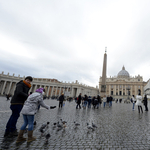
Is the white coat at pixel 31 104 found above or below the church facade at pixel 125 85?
below

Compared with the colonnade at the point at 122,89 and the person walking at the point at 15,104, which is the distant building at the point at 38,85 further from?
the person walking at the point at 15,104

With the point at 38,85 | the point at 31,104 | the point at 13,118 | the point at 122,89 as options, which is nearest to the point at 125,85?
the point at 122,89

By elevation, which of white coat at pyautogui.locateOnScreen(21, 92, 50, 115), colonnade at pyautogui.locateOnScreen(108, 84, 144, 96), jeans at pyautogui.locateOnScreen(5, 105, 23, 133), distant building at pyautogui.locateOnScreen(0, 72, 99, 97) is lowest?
jeans at pyautogui.locateOnScreen(5, 105, 23, 133)

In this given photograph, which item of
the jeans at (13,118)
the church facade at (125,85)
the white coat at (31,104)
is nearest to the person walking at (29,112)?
the white coat at (31,104)

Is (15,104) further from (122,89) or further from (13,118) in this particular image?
(122,89)

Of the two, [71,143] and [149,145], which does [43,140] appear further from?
[149,145]

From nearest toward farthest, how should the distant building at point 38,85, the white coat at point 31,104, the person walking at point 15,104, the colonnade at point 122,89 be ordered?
the white coat at point 31,104 < the person walking at point 15,104 < the distant building at point 38,85 < the colonnade at point 122,89

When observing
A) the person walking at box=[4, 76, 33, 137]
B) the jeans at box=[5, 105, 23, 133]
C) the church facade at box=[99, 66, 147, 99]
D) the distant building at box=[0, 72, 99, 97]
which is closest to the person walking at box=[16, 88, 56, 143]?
the person walking at box=[4, 76, 33, 137]

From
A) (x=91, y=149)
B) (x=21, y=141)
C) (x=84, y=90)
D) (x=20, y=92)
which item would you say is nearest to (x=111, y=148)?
(x=91, y=149)

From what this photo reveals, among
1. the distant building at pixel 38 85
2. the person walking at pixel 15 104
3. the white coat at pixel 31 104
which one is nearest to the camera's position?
the white coat at pixel 31 104

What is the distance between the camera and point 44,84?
63250 mm

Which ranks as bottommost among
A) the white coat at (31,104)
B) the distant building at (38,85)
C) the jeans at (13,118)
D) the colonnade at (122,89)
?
the jeans at (13,118)

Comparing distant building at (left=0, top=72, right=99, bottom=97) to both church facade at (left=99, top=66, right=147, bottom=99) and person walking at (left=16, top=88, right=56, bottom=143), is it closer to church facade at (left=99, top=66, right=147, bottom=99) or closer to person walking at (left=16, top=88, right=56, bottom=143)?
church facade at (left=99, top=66, right=147, bottom=99)

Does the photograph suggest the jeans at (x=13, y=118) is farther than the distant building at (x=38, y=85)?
No
